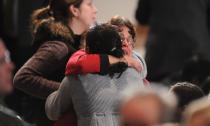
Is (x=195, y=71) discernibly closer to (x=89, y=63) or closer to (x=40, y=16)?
(x=40, y=16)

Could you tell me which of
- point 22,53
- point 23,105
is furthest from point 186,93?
point 22,53

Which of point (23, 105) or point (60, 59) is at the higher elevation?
point (60, 59)

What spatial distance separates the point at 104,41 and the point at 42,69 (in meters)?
0.47

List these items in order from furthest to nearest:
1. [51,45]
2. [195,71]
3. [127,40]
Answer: [195,71] → [51,45] → [127,40]

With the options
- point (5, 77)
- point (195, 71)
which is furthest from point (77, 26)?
point (5, 77)

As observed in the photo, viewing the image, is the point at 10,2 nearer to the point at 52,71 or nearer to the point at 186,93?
the point at 52,71

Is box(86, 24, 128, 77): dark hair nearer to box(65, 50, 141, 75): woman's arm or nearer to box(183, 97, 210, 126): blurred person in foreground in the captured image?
box(65, 50, 141, 75): woman's arm

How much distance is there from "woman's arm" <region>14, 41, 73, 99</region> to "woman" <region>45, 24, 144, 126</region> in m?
0.30

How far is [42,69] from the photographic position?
13.8ft

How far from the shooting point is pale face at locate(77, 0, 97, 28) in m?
4.34

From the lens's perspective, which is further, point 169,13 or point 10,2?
point 10,2

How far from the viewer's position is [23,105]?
496cm

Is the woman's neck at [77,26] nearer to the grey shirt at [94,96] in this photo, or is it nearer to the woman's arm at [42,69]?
the woman's arm at [42,69]

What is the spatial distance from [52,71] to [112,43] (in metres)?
0.47
